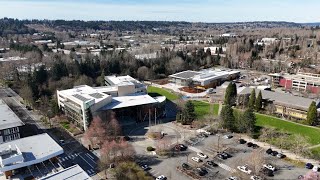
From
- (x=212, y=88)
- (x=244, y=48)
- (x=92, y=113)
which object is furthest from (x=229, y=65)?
(x=92, y=113)

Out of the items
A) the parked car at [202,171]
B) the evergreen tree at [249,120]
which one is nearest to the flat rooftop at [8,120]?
the parked car at [202,171]

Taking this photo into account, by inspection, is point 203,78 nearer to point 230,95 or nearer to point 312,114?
point 230,95

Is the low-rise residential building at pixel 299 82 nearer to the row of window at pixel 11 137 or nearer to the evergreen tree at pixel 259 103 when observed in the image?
the evergreen tree at pixel 259 103

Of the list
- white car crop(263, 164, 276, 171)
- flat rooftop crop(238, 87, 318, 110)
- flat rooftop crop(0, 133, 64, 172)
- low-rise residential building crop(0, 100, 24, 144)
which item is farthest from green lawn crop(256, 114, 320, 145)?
low-rise residential building crop(0, 100, 24, 144)

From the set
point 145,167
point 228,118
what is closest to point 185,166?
point 145,167

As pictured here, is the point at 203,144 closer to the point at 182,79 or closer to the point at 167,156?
the point at 167,156
